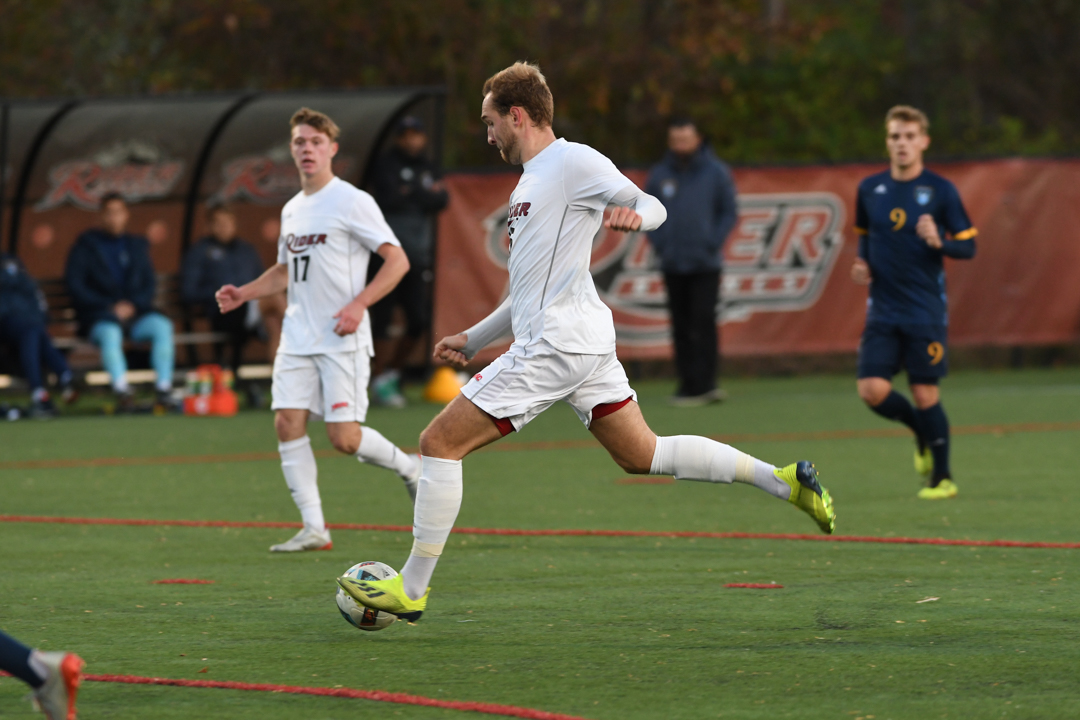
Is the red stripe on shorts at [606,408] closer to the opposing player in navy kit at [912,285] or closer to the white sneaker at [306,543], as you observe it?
the white sneaker at [306,543]

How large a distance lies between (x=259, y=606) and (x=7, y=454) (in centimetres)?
665

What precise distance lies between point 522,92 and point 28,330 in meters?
10.2

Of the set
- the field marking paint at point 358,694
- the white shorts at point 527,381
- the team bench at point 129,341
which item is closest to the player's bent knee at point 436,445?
the white shorts at point 527,381

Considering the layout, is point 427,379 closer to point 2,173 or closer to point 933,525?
point 2,173

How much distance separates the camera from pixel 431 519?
18.5 feet

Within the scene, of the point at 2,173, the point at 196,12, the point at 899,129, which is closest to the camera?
the point at 899,129

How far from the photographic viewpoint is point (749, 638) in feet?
17.9

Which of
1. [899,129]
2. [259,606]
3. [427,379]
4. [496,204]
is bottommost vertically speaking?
[427,379]

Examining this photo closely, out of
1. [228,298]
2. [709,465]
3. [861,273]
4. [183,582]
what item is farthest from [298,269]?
[861,273]

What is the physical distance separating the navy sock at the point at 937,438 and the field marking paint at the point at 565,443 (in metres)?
3.13

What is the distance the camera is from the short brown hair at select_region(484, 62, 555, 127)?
223 inches

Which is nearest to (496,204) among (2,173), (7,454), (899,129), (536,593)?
(2,173)

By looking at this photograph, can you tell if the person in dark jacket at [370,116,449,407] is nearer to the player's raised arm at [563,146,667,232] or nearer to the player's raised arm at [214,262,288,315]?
the player's raised arm at [214,262,288,315]

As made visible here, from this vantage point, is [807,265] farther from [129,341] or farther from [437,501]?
[437,501]
